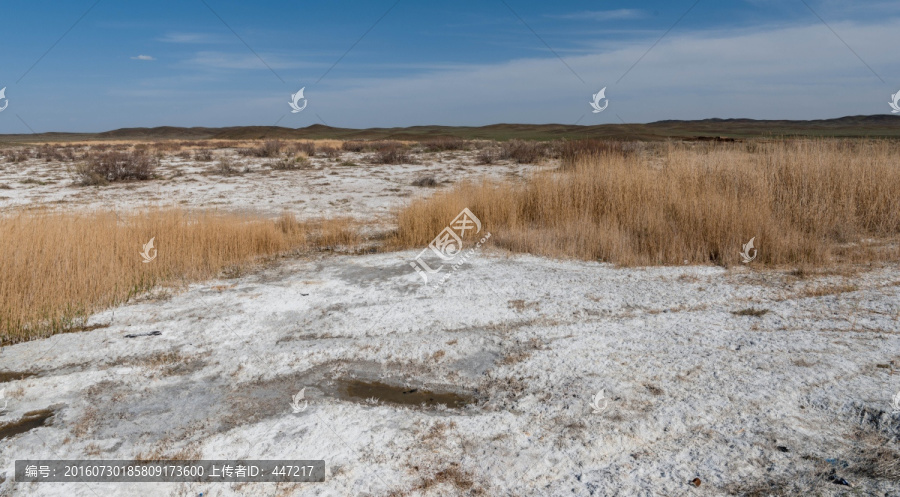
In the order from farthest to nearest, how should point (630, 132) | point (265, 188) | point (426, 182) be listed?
point (630, 132)
point (426, 182)
point (265, 188)

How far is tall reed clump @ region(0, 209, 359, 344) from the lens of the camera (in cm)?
471

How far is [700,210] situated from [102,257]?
22.2 ft

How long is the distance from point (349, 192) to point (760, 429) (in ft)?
36.4

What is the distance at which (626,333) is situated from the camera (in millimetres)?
4074

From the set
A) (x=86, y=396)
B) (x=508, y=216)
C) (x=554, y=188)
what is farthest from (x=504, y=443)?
(x=554, y=188)

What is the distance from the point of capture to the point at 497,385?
11.2ft

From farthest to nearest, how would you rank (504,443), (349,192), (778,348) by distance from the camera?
(349,192), (778,348), (504,443)

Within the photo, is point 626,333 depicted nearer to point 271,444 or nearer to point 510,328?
point 510,328
